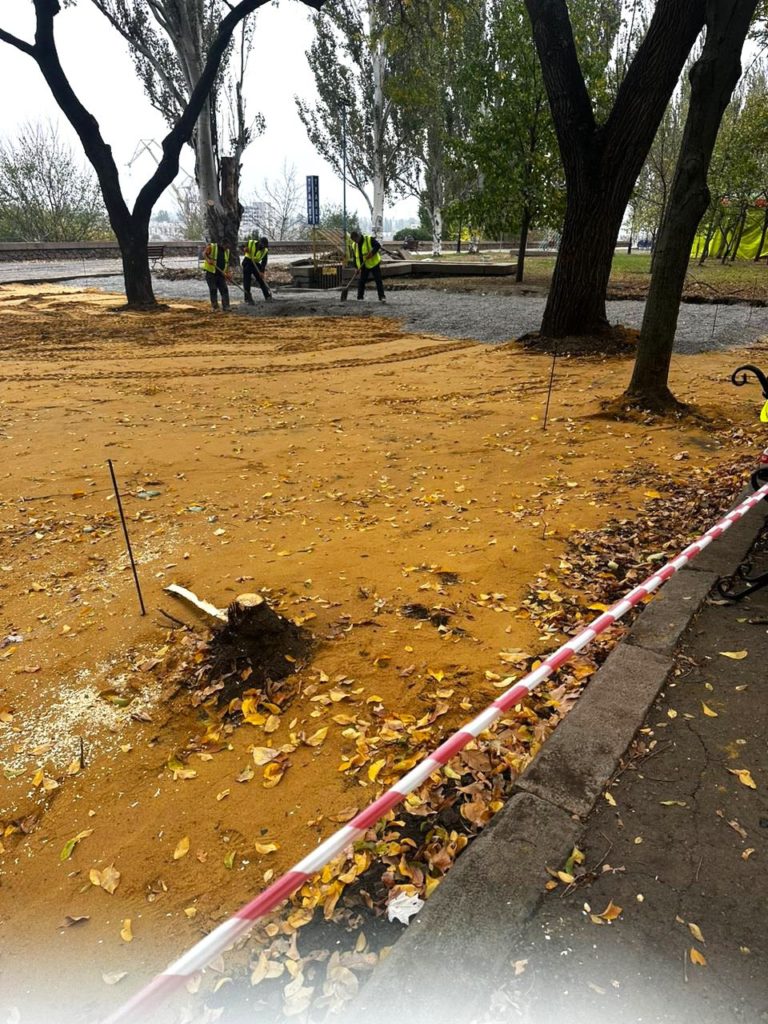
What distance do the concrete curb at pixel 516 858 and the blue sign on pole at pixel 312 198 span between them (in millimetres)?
21678

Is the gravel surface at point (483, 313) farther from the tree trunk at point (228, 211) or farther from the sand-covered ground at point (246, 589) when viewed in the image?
the tree trunk at point (228, 211)

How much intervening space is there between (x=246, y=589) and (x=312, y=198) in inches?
816

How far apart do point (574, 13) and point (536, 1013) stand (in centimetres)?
2153

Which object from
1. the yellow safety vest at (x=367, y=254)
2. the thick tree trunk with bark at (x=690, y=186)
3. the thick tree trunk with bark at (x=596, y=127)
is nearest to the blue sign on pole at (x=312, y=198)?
the yellow safety vest at (x=367, y=254)

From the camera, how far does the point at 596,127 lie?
8.89 metres

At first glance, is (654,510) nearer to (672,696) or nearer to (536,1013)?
(672,696)

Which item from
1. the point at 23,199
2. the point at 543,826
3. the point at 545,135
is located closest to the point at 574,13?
the point at 545,135

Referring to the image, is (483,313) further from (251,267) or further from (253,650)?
(253,650)

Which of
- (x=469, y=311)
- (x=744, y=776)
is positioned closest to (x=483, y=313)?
(x=469, y=311)

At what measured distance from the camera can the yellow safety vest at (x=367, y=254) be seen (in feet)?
53.6

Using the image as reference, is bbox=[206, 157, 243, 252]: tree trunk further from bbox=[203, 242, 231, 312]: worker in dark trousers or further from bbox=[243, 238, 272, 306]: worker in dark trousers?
bbox=[203, 242, 231, 312]: worker in dark trousers

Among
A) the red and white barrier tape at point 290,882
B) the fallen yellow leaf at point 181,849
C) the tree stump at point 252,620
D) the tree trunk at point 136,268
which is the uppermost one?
the tree trunk at point 136,268

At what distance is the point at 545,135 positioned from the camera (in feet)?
56.7

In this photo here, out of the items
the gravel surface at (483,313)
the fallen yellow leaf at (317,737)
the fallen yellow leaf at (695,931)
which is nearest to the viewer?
the fallen yellow leaf at (695,931)
